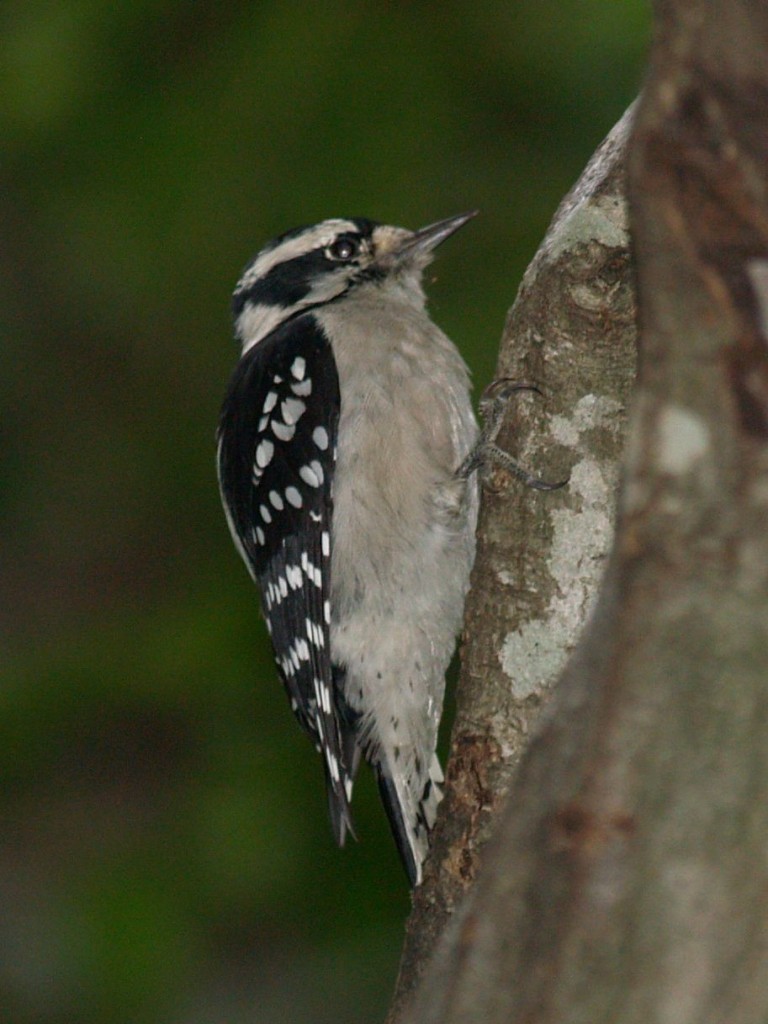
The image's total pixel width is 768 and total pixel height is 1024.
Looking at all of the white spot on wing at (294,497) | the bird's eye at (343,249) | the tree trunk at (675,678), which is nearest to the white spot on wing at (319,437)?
the white spot on wing at (294,497)

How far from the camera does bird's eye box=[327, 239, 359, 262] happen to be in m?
4.71

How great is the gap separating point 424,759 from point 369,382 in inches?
41.5

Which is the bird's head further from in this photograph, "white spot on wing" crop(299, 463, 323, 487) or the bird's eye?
"white spot on wing" crop(299, 463, 323, 487)

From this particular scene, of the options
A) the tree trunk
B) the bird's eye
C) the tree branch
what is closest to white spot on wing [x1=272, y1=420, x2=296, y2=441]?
the bird's eye

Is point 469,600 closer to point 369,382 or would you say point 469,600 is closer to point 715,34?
point 369,382

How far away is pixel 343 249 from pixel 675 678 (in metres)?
3.40

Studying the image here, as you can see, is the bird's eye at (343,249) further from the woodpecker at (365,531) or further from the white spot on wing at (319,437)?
the white spot on wing at (319,437)

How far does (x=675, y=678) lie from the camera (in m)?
1.49

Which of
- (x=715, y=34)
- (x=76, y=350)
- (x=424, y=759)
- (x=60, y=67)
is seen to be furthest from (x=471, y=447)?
(x=76, y=350)

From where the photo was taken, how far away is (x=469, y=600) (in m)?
3.10

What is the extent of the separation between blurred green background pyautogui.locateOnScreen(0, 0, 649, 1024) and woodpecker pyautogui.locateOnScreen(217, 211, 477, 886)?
1.29 meters

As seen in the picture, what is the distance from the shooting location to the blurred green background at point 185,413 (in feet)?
17.2

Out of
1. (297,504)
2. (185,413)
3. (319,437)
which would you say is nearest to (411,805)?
(297,504)

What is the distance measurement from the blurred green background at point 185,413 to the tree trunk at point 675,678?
3.53 metres
